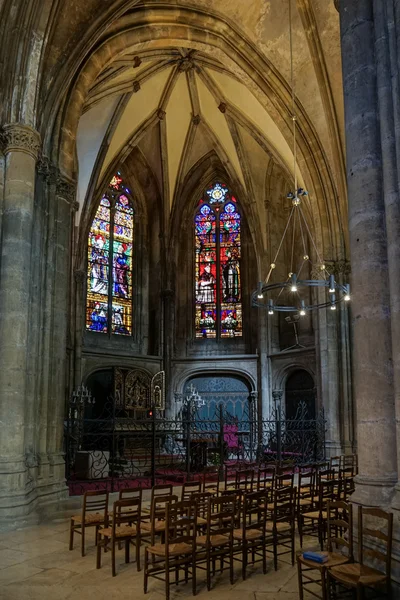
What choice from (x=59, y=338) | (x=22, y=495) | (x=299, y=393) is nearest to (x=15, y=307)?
(x=59, y=338)

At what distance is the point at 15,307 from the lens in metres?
9.90

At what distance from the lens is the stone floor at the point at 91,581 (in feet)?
18.4

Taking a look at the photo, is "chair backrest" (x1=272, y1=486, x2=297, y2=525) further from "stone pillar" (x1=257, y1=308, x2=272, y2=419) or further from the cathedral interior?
"stone pillar" (x1=257, y1=308, x2=272, y2=419)

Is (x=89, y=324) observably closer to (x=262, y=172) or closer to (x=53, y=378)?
(x=262, y=172)

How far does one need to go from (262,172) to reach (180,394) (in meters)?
9.88

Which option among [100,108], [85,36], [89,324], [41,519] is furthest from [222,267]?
[41,519]

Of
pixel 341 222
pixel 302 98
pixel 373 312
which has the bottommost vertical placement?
pixel 373 312

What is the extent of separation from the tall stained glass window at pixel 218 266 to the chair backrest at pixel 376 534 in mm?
19356

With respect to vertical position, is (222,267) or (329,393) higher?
(222,267)

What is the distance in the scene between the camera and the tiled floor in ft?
18.4

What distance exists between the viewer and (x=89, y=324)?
Result: 2330cm

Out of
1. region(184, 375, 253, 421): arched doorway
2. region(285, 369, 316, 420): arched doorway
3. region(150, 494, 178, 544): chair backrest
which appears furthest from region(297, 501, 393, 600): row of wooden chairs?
region(184, 375, 253, 421): arched doorway

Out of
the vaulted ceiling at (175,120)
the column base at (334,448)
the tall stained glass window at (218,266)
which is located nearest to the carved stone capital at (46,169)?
the vaulted ceiling at (175,120)

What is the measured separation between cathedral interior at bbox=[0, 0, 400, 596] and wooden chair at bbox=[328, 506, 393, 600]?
198mm
